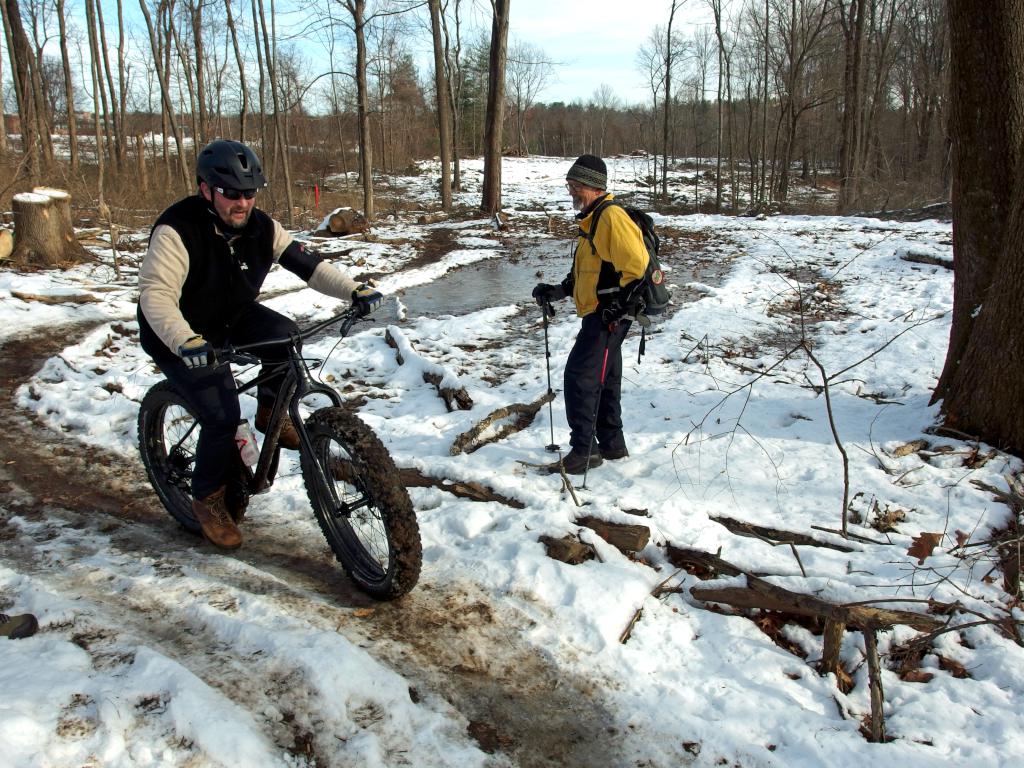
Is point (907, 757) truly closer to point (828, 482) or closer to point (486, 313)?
point (828, 482)

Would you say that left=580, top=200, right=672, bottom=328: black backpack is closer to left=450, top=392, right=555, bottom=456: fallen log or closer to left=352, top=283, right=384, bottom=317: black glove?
left=450, top=392, right=555, bottom=456: fallen log

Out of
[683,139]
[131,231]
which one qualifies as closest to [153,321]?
[131,231]

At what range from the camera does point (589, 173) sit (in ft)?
15.0

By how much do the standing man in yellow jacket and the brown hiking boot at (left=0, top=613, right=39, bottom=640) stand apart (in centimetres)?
310

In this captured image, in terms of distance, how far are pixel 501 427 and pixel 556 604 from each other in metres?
2.58

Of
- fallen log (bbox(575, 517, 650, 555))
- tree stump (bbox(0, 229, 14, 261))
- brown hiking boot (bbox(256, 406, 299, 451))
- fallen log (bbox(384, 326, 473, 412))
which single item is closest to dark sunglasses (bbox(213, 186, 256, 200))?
brown hiking boot (bbox(256, 406, 299, 451))

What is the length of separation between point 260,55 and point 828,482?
25.2m

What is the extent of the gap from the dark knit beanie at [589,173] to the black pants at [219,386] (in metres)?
2.16

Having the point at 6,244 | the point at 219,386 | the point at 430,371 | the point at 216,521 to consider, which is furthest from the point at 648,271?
the point at 6,244

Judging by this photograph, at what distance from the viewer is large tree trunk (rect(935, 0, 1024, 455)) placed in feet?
15.7

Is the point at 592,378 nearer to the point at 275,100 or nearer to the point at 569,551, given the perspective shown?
the point at 569,551

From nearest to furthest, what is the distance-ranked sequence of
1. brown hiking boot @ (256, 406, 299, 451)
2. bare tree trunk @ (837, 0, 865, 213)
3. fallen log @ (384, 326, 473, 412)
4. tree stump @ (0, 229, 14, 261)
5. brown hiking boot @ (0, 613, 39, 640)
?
brown hiking boot @ (0, 613, 39, 640), brown hiking boot @ (256, 406, 299, 451), fallen log @ (384, 326, 473, 412), tree stump @ (0, 229, 14, 261), bare tree trunk @ (837, 0, 865, 213)

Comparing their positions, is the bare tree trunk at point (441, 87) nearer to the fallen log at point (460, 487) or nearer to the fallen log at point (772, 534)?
the fallen log at point (460, 487)

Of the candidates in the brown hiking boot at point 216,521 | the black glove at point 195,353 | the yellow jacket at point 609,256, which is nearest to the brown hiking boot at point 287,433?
the brown hiking boot at point 216,521
